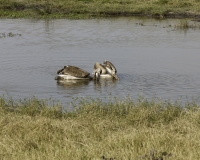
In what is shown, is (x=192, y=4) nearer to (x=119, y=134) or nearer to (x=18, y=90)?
(x=18, y=90)

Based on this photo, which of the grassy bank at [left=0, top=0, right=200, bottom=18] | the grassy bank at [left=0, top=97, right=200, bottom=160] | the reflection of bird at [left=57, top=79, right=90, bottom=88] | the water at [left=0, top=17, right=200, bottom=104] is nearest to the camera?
the grassy bank at [left=0, top=97, right=200, bottom=160]

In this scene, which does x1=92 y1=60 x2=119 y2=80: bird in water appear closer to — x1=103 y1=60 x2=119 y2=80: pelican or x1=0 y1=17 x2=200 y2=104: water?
x1=103 y1=60 x2=119 y2=80: pelican

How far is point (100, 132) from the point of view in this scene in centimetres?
724

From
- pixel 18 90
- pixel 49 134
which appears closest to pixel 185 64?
pixel 18 90

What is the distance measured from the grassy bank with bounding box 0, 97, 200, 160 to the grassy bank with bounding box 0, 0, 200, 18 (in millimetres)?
18937

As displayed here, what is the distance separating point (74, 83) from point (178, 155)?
7.24 meters

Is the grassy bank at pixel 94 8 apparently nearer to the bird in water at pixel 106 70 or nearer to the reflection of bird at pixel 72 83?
the bird in water at pixel 106 70

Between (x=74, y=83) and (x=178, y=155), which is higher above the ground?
(x=178, y=155)

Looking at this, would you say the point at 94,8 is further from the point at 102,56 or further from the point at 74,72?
the point at 74,72

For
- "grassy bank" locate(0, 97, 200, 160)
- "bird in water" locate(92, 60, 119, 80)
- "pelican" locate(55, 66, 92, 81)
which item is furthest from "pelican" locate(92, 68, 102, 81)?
"grassy bank" locate(0, 97, 200, 160)

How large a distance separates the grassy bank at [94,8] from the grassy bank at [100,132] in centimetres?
1894

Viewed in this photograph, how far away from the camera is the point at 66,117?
849 centimetres

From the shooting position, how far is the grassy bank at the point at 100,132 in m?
6.04

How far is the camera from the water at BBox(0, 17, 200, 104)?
12.0 m
